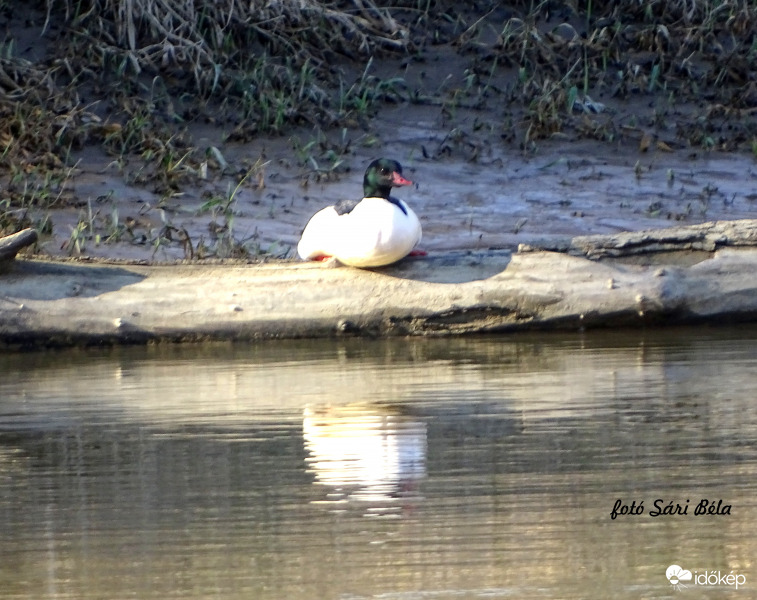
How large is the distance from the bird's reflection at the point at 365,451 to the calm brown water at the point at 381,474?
0.04 feet

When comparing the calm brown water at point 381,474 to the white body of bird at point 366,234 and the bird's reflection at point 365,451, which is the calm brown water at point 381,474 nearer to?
the bird's reflection at point 365,451

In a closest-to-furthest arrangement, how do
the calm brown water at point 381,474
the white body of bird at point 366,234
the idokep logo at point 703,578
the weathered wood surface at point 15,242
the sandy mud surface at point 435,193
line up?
1. the idokep logo at point 703,578
2. the calm brown water at point 381,474
3. the weathered wood surface at point 15,242
4. the white body of bird at point 366,234
5. the sandy mud surface at point 435,193

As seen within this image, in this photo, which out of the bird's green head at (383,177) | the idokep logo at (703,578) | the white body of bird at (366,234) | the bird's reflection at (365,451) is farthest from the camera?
the bird's green head at (383,177)

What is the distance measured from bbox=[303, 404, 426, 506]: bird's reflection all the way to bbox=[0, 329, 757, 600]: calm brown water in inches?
0.5

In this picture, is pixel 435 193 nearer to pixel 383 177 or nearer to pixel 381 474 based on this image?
pixel 383 177

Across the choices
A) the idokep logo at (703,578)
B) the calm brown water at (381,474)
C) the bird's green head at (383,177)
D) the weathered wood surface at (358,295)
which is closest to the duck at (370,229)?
the bird's green head at (383,177)

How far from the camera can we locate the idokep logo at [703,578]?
125 inches

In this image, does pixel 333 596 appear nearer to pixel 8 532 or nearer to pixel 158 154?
pixel 8 532

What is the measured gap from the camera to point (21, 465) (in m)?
4.59

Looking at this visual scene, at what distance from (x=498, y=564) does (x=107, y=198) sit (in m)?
6.67

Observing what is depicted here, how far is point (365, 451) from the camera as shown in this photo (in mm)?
4535

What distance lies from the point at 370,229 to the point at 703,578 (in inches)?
143

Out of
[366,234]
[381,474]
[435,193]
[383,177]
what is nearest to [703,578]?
[381,474]

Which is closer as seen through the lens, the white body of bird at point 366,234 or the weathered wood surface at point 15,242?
the weathered wood surface at point 15,242
